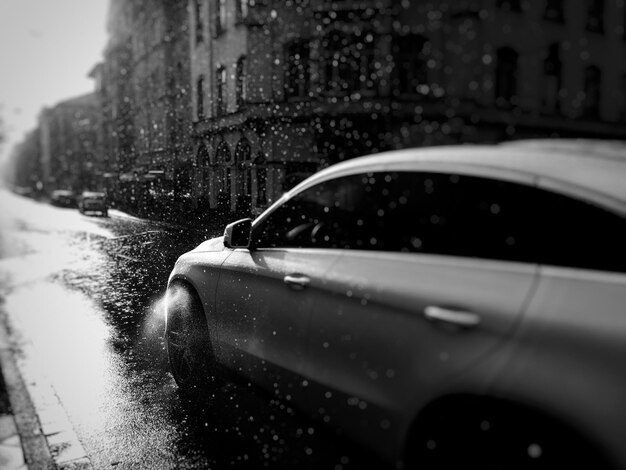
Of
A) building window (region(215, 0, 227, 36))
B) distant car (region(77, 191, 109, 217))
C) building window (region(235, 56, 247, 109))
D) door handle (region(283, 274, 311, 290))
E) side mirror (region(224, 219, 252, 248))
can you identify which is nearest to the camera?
door handle (region(283, 274, 311, 290))

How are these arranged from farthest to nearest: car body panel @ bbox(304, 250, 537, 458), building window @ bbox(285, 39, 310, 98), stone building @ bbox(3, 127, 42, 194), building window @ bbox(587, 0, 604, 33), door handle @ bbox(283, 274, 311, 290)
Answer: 1. stone building @ bbox(3, 127, 42, 194)
2. building window @ bbox(285, 39, 310, 98)
3. door handle @ bbox(283, 274, 311, 290)
4. building window @ bbox(587, 0, 604, 33)
5. car body panel @ bbox(304, 250, 537, 458)

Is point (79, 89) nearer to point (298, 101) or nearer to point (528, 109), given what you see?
point (298, 101)

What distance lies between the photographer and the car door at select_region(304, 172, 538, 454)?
171 centimetres

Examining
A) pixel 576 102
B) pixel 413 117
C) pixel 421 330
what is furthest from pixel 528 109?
pixel 421 330

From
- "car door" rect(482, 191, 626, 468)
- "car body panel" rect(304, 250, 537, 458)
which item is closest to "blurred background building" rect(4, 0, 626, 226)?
"car door" rect(482, 191, 626, 468)

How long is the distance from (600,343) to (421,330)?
585 millimetres

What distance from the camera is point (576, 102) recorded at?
71.7 inches

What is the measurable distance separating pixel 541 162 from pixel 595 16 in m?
0.53

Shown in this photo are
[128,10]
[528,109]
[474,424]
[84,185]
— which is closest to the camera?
[474,424]

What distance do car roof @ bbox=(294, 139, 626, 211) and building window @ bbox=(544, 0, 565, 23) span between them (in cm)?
41

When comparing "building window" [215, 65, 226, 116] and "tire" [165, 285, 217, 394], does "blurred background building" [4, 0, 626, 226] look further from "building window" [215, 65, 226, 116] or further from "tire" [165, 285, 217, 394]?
"tire" [165, 285, 217, 394]

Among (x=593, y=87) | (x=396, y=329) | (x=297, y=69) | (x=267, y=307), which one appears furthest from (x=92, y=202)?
(x=593, y=87)

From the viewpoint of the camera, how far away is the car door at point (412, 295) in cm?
171

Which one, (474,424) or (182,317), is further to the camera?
(182,317)
